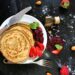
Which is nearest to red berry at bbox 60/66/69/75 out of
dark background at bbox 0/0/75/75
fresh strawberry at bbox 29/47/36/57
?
dark background at bbox 0/0/75/75

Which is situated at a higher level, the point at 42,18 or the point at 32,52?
the point at 42,18

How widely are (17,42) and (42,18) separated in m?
0.13

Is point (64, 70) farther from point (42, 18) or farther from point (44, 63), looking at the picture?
point (42, 18)

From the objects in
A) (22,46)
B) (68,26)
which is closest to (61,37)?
(68,26)

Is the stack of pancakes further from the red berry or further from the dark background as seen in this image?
the red berry

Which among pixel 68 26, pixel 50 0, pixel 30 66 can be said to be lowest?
pixel 30 66

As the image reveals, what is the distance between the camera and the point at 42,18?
1297 mm

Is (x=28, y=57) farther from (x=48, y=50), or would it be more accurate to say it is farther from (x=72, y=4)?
(x=72, y=4)

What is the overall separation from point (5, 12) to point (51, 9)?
0.55 ft

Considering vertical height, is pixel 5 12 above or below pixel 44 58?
above

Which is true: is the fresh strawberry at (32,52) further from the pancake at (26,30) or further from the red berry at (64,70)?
the red berry at (64,70)

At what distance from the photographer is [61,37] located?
4.29 ft

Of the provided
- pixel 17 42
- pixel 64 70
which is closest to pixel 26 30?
pixel 17 42

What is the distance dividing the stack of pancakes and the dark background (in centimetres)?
4
